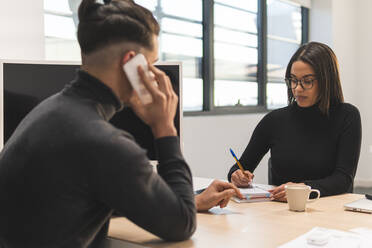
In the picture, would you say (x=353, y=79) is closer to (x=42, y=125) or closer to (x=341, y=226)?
(x=341, y=226)

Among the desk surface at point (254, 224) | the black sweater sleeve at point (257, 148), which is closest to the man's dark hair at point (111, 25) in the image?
the desk surface at point (254, 224)

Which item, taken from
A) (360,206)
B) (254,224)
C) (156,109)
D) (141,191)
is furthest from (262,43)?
(141,191)

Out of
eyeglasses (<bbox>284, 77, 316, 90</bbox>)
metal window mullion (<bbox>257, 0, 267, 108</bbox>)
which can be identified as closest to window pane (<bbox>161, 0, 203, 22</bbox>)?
metal window mullion (<bbox>257, 0, 267, 108</bbox>)

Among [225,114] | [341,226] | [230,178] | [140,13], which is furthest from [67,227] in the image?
[225,114]

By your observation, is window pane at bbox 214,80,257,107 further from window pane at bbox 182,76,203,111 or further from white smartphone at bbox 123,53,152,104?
white smartphone at bbox 123,53,152,104

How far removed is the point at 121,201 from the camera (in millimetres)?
824

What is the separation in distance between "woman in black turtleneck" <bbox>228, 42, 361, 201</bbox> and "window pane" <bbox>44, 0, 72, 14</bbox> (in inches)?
61.3

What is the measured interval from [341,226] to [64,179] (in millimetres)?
772

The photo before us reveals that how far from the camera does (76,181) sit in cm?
83

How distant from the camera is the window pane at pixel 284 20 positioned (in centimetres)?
492

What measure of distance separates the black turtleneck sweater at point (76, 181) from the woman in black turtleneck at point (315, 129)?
0.94 m

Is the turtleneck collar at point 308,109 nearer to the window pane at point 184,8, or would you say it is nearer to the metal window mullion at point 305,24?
the window pane at point 184,8

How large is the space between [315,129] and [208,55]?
6.65ft

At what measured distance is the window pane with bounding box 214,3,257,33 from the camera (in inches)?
160
